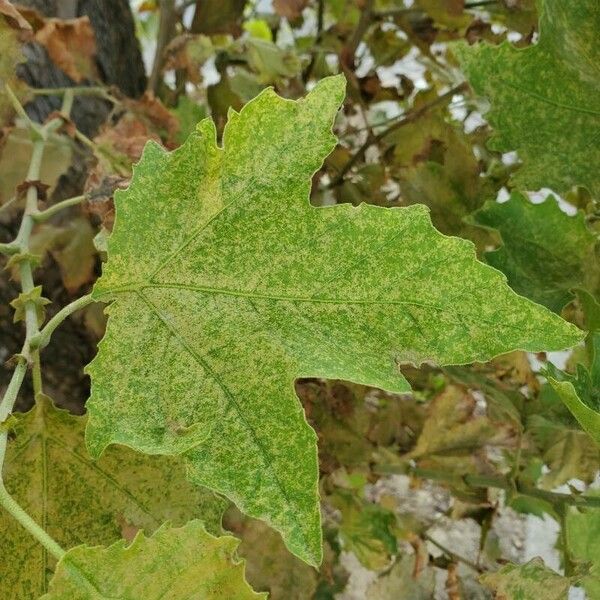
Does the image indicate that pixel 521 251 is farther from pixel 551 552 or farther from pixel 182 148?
pixel 551 552

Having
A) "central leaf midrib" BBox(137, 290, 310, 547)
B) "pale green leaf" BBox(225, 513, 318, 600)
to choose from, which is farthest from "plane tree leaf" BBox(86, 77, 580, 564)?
"pale green leaf" BBox(225, 513, 318, 600)

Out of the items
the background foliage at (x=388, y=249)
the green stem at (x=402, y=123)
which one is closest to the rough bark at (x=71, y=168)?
the background foliage at (x=388, y=249)

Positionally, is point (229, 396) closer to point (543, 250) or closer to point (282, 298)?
point (282, 298)

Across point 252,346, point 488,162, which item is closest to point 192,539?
point 252,346

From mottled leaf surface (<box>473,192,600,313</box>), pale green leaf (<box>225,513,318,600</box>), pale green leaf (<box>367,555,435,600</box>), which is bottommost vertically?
pale green leaf (<box>367,555,435,600</box>)

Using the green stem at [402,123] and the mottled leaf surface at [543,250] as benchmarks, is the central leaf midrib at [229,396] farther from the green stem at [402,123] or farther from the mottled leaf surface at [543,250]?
the green stem at [402,123]

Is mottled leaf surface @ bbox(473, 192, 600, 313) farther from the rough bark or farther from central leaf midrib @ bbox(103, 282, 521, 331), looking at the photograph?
the rough bark

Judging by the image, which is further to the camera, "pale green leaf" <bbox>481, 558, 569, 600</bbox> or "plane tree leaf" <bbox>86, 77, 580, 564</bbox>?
"pale green leaf" <bbox>481, 558, 569, 600</bbox>
